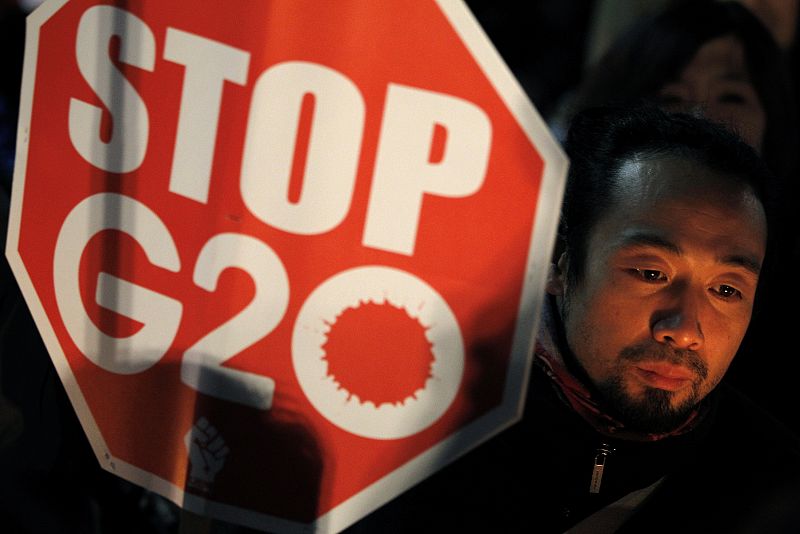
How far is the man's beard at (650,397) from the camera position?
0.85 meters

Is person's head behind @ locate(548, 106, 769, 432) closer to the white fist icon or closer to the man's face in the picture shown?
the man's face

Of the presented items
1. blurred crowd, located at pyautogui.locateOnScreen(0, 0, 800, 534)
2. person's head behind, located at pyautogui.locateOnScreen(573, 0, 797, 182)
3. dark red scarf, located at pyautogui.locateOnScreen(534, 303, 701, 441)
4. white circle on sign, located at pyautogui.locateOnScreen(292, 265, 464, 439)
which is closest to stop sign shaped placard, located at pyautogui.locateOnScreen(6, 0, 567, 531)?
white circle on sign, located at pyautogui.locateOnScreen(292, 265, 464, 439)

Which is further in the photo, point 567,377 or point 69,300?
point 567,377

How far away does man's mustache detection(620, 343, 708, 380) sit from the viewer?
848 millimetres

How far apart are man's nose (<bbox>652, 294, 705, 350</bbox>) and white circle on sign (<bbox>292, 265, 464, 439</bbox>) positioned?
0.22 metres

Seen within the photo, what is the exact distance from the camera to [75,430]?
1.02 metres

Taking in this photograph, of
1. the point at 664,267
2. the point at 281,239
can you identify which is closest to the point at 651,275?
the point at 664,267

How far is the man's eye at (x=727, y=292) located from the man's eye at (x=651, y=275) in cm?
5

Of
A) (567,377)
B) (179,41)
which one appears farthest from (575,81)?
(179,41)

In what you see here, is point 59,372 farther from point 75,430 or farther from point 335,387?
point 335,387

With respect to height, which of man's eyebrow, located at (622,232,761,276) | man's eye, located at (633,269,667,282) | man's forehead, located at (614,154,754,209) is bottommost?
man's eye, located at (633,269,667,282)

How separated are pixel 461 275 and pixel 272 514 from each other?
0.93ft

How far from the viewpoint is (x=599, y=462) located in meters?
1.00

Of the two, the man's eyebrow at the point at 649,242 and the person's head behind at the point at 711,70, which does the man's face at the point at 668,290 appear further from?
the person's head behind at the point at 711,70
